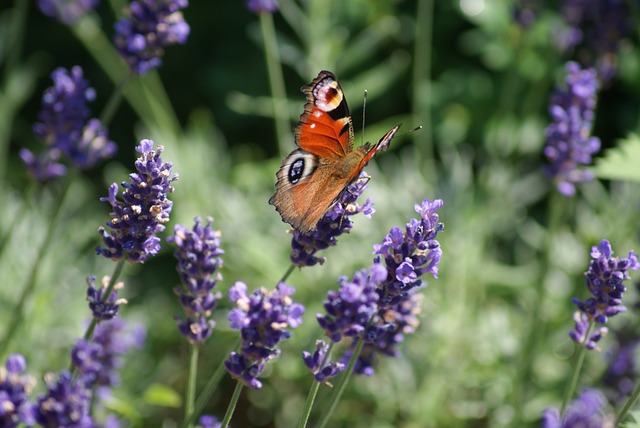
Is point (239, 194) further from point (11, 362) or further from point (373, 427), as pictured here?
point (11, 362)

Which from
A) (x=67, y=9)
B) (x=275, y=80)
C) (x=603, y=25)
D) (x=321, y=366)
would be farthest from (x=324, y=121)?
(x=67, y=9)

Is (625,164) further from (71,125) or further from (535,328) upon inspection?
(71,125)

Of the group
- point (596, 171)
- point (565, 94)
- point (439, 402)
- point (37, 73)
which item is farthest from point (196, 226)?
point (37, 73)

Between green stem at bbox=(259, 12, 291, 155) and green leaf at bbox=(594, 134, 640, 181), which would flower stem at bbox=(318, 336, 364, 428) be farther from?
green stem at bbox=(259, 12, 291, 155)

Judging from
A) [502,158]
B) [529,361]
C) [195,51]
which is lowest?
[529,361]

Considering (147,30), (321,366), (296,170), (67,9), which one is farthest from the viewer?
(67,9)
